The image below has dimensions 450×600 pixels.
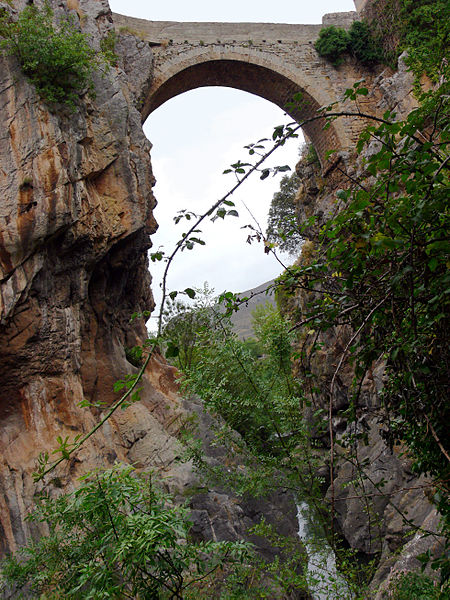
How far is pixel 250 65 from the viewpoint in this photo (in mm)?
14461

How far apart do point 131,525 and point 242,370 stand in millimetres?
2922

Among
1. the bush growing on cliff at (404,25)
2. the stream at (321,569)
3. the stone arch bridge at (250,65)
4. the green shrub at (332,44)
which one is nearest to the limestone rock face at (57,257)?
the stream at (321,569)

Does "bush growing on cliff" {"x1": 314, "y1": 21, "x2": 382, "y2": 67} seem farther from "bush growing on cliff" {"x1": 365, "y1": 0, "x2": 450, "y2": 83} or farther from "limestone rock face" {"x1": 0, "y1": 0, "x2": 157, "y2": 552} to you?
"limestone rock face" {"x1": 0, "y1": 0, "x2": 157, "y2": 552}

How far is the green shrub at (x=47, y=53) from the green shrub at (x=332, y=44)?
9.52m

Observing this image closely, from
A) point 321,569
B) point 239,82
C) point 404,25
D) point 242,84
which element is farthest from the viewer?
point 242,84

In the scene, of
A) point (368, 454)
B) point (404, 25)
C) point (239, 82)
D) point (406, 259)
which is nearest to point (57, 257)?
point (368, 454)

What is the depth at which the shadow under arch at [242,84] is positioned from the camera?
46.0 ft

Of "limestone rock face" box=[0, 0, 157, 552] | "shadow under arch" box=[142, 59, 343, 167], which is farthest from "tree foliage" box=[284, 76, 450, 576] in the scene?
"shadow under arch" box=[142, 59, 343, 167]

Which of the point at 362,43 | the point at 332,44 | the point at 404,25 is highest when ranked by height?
the point at 332,44

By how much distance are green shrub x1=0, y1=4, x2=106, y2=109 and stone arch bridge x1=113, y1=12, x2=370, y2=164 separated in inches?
190

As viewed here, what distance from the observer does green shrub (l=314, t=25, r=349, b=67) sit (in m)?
15.0

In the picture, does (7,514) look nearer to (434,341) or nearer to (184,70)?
(434,341)

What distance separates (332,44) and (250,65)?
10.2 feet

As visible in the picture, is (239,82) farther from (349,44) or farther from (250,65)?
(349,44)
